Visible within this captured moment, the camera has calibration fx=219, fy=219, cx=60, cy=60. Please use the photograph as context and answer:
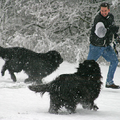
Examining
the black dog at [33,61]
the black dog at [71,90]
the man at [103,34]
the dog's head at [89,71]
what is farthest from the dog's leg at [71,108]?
the black dog at [33,61]

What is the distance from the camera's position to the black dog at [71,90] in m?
2.55

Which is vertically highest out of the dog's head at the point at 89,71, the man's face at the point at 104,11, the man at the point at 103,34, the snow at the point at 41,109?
the man's face at the point at 104,11

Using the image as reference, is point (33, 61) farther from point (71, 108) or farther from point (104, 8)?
point (71, 108)

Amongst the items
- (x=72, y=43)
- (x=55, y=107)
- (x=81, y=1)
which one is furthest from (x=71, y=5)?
(x=55, y=107)

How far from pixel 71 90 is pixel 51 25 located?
7.68 meters

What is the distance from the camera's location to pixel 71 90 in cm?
256

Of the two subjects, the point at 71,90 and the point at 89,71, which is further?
the point at 89,71

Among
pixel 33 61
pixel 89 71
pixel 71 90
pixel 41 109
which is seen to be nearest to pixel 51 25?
pixel 33 61

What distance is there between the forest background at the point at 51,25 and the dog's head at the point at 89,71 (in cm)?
615

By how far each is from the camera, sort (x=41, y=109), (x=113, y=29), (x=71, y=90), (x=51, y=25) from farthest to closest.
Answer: (x=51, y=25) < (x=113, y=29) < (x=41, y=109) < (x=71, y=90)

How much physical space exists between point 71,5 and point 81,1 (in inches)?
35.0

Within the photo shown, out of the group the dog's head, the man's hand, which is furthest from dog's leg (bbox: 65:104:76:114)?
the man's hand

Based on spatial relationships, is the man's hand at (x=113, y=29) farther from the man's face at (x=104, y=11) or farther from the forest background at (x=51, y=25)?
the forest background at (x=51, y=25)

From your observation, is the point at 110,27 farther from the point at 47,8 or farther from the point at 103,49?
the point at 47,8
